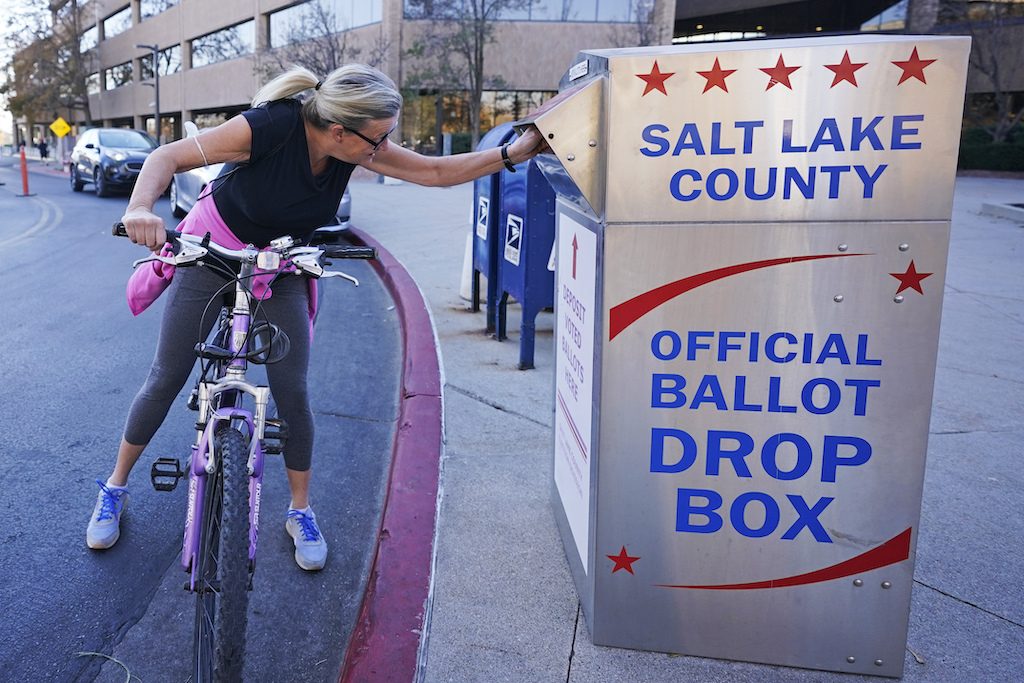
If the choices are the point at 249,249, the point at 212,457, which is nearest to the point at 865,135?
the point at 249,249

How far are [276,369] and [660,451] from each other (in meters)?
1.39

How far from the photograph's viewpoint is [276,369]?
2.96 metres

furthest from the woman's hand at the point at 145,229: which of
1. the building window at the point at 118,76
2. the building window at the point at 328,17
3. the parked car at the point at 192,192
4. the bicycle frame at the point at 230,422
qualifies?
the building window at the point at 118,76

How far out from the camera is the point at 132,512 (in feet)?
11.5

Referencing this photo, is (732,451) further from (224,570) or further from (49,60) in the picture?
(49,60)

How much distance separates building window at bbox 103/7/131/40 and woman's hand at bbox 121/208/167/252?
215 ft

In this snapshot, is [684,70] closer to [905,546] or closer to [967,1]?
[905,546]

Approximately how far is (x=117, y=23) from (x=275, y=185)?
68.6 metres

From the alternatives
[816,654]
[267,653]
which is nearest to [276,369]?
[267,653]

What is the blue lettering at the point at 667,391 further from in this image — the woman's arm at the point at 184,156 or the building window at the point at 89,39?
the building window at the point at 89,39

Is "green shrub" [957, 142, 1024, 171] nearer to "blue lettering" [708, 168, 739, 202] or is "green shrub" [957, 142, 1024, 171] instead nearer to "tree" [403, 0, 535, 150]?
"tree" [403, 0, 535, 150]

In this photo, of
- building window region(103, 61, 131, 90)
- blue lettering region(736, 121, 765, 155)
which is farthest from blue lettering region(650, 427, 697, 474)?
building window region(103, 61, 131, 90)

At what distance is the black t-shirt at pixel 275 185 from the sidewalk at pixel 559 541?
1.30m

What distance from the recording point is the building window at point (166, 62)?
51.6 metres
